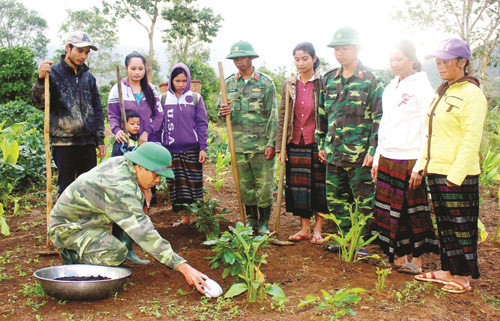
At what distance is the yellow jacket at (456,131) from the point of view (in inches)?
112

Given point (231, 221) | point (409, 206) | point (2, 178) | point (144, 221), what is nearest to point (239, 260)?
point (144, 221)

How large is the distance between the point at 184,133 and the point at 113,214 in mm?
1824

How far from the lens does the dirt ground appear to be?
2697mm

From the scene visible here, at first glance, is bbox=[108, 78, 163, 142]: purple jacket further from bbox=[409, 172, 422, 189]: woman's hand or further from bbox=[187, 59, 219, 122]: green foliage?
bbox=[187, 59, 219, 122]: green foliage

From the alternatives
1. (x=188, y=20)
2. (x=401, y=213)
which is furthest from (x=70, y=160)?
(x=188, y=20)

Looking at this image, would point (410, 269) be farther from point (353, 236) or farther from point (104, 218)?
point (104, 218)

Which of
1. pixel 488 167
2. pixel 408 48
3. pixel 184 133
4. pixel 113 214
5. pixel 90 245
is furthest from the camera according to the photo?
pixel 488 167

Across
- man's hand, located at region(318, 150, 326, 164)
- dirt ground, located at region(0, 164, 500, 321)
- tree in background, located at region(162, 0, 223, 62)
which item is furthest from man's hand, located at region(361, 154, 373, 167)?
tree in background, located at region(162, 0, 223, 62)

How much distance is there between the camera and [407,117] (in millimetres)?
3320

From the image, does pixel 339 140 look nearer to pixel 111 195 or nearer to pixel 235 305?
pixel 235 305

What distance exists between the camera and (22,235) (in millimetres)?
4477

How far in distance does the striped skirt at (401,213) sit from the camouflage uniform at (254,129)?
4.26ft

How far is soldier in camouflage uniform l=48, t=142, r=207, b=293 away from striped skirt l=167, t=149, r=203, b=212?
154 centimetres

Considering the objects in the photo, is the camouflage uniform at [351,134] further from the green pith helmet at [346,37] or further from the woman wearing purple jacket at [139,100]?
the woman wearing purple jacket at [139,100]
